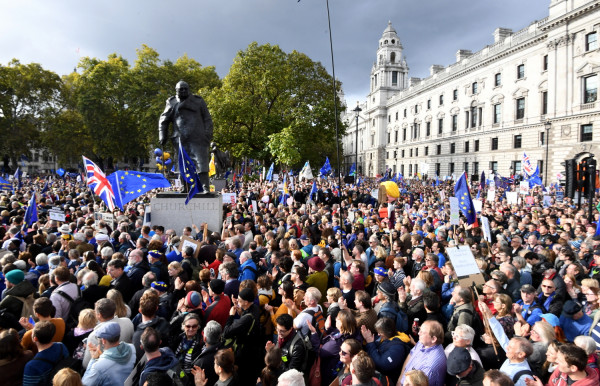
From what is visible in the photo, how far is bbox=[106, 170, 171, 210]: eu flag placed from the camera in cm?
987

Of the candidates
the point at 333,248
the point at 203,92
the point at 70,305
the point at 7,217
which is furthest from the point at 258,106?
the point at 70,305

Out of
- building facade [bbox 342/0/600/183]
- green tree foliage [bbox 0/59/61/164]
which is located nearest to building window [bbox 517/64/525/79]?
building facade [bbox 342/0/600/183]

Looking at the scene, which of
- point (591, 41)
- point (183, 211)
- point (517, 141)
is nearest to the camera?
point (183, 211)

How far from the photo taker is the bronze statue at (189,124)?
10516 mm

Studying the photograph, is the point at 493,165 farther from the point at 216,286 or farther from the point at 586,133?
the point at 216,286

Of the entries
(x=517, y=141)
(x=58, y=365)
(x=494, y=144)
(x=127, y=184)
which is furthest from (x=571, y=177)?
(x=494, y=144)

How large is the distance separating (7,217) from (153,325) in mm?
9382

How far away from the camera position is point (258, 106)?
96.6ft

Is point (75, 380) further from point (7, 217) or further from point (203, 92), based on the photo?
point (203, 92)

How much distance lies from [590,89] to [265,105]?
2965 centimetres

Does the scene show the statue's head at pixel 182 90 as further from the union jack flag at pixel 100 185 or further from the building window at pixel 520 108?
the building window at pixel 520 108

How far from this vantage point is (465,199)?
8.61m

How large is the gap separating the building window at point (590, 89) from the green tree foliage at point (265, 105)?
2352 cm


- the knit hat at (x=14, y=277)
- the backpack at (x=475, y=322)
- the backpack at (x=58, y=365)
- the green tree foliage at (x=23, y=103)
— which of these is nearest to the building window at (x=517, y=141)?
the backpack at (x=475, y=322)
